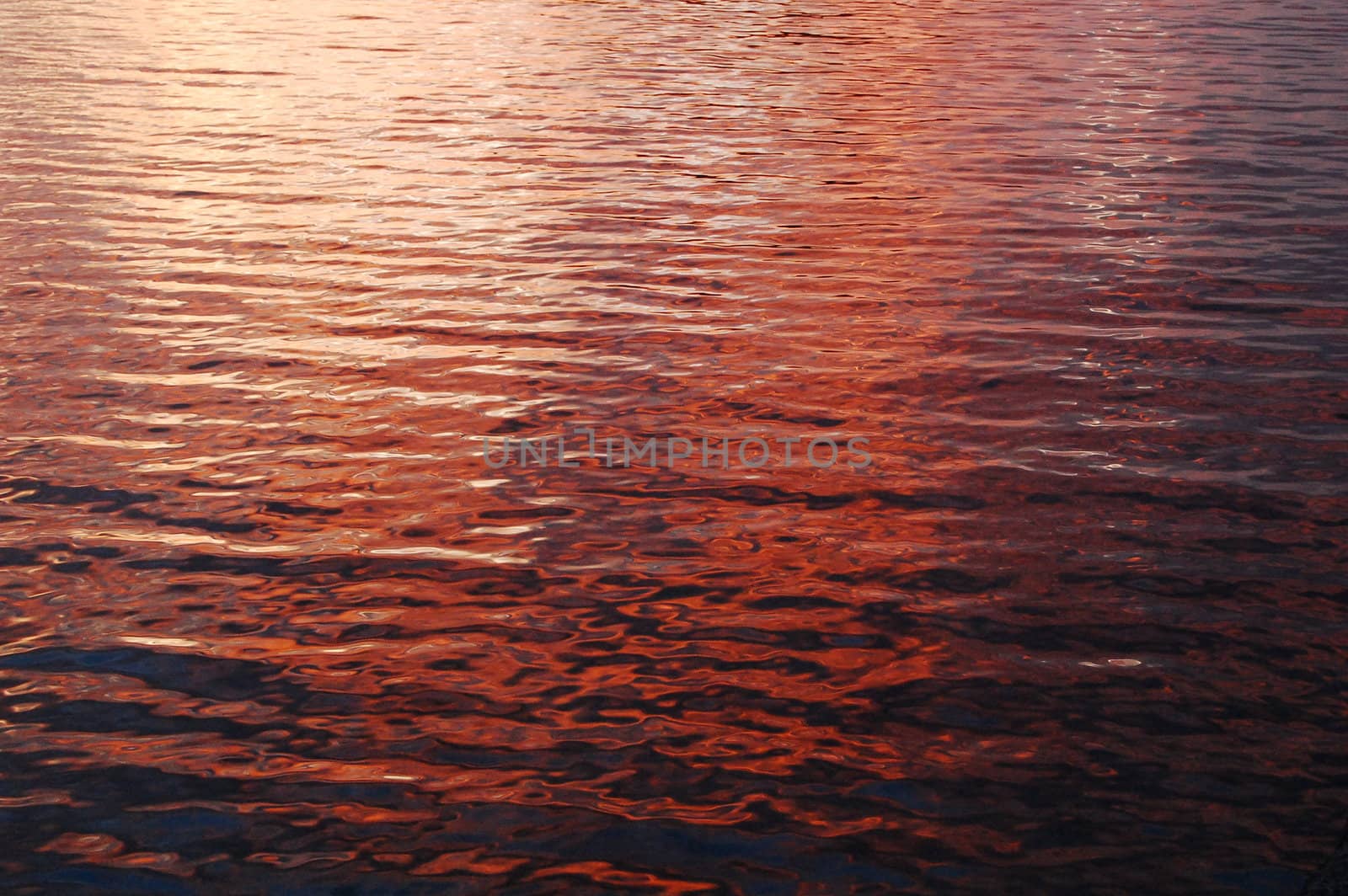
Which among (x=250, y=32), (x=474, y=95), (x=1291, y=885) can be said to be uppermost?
(x=250, y=32)

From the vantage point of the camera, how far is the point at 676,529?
5.61 m

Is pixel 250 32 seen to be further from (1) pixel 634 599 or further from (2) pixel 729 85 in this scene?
(1) pixel 634 599

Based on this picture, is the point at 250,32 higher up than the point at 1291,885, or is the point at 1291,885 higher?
the point at 250,32

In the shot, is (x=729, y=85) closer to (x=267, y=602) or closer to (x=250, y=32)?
(x=250, y=32)

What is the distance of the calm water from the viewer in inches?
147

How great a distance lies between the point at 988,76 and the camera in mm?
19781

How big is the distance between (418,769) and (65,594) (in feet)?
6.18

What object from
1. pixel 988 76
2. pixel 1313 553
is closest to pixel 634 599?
pixel 1313 553

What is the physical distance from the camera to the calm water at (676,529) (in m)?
3.74

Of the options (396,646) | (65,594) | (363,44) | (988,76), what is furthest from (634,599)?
(363,44)

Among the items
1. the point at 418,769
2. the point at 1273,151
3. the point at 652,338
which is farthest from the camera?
the point at 1273,151

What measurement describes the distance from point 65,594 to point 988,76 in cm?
1723

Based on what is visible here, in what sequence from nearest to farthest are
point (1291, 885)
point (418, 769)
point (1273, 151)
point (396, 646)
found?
point (1291, 885), point (418, 769), point (396, 646), point (1273, 151)

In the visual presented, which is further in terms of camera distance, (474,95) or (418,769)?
(474,95)
